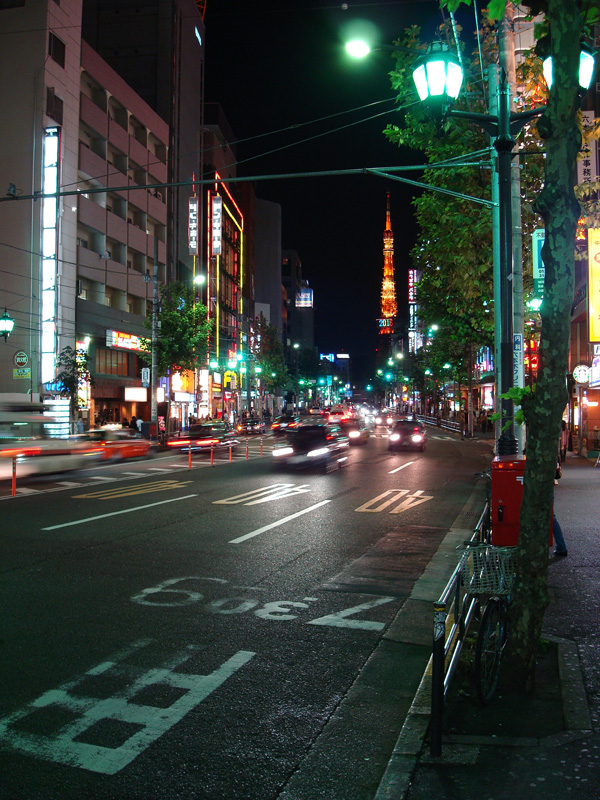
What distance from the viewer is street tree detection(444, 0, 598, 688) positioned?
16.0 feet

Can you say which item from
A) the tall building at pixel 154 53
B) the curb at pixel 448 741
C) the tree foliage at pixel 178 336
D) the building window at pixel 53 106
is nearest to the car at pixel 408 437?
the tree foliage at pixel 178 336

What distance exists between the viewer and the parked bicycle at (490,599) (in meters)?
4.64

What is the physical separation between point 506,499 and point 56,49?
39.9 metres

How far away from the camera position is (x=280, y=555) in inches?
Result: 392

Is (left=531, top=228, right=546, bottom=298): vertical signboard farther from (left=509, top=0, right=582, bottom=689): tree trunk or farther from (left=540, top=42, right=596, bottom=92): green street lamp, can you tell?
(left=509, top=0, right=582, bottom=689): tree trunk

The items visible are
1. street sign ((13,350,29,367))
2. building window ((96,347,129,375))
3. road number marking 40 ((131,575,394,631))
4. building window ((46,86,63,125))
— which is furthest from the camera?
building window ((96,347,129,375))

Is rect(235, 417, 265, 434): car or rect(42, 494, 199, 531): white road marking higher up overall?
rect(235, 417, 265, 434): car

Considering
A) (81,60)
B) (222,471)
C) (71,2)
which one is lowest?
(222,471)

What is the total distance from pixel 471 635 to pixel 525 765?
1955 millimetres

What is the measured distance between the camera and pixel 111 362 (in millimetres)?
46781

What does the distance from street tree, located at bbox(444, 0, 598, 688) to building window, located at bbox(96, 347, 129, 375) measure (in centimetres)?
4201

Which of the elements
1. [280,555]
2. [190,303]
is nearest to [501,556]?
[280,555]

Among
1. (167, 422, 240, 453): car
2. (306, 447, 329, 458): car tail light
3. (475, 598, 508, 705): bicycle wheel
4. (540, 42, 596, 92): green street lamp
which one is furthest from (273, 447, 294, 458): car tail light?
(475, 598, 508, 705): bicycle wheel

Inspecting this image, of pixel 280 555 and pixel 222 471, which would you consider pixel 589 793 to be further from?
pixel 222 471
